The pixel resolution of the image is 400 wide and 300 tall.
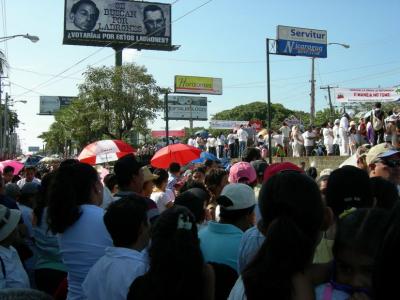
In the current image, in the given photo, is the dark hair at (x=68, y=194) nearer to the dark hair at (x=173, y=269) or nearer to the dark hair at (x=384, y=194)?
the dark hair at (x=173, y=269)

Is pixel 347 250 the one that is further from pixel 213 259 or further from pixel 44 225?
pixel 44 225

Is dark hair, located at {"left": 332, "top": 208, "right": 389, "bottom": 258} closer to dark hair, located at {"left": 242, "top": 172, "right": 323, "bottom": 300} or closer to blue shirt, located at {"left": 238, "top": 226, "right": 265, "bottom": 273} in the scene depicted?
dark hair, located at {"left": 242, "top": 172, "right": 323, "bottom": 300}

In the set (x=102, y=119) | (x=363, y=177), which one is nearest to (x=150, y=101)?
(x=102, y=119)

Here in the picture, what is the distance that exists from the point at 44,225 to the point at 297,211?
2593mm

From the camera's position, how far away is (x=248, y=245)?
2836 mm

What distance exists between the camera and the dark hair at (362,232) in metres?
1.80

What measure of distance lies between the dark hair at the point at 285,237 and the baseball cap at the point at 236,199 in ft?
3.53

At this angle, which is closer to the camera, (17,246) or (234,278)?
(234,278)

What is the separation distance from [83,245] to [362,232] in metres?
1.98

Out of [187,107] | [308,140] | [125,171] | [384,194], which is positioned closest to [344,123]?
[308,140]

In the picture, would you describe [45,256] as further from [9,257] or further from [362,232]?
[362,232]

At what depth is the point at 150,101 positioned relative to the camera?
29078mm

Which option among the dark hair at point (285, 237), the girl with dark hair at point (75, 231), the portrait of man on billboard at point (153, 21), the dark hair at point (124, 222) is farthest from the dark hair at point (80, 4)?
the dark hair at point (285, 237)

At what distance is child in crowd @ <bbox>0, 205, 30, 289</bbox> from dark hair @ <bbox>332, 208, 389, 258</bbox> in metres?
2.32
